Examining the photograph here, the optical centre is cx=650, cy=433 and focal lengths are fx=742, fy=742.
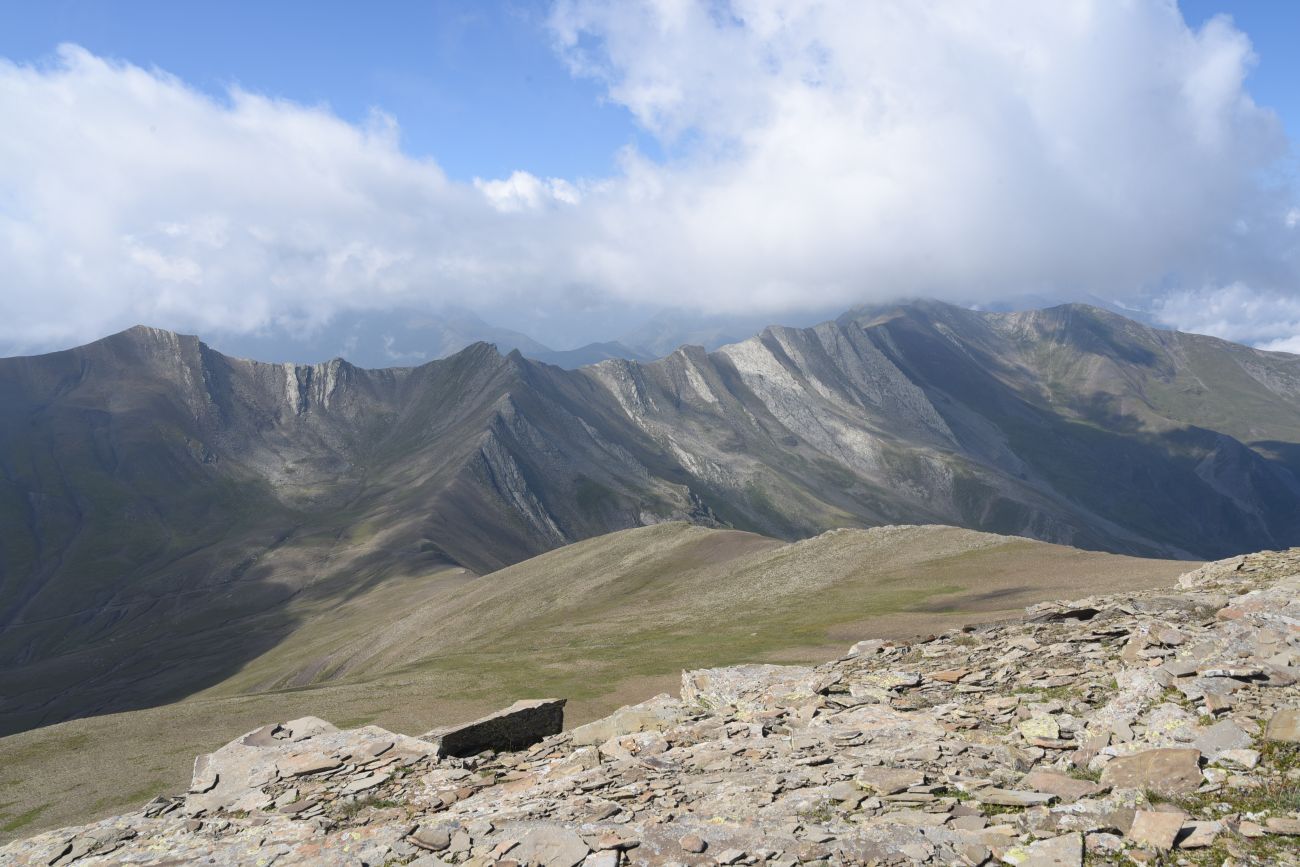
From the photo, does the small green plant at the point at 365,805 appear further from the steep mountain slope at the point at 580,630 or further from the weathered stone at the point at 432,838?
the steep mountain slope at the point at 580,630

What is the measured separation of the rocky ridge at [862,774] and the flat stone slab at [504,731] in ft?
0.34

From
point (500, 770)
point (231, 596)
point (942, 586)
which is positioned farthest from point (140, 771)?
point (231, 596)

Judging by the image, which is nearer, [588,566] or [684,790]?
[684,790]

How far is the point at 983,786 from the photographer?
15539 mm

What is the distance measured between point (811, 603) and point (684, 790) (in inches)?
2625

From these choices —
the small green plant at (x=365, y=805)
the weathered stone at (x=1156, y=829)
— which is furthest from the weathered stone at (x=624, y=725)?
the weathered stone at (x=1156, y=829)

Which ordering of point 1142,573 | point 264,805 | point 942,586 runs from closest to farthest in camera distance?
point 264,805
point 1142,573
point 942,586

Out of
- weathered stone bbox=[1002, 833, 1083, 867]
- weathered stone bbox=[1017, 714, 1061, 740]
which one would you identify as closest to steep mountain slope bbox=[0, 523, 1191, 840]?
weathered stone bbox=[1017, 714, 1061, 740]

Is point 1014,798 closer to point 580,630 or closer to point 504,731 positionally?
point 504,731

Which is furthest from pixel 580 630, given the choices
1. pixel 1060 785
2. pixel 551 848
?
pixel 1060 785

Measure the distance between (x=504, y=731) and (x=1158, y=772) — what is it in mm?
18466

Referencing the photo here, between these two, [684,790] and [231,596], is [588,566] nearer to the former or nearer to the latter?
[684,790]

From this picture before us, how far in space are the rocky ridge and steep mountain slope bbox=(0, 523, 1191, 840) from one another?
23.6 meters

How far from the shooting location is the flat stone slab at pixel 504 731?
23203mm
